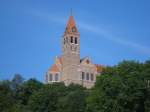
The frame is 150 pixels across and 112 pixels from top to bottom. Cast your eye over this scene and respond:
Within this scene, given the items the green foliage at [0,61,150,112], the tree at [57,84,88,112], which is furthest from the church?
the tree at [57,84,88,112]

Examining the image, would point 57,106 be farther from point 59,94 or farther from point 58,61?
point 58,61

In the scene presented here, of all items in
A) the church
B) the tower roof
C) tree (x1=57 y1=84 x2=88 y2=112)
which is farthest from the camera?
the tower roof

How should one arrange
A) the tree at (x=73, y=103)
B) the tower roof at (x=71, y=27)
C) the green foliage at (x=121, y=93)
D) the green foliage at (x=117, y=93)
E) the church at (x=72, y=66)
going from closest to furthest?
the green foliage at (x=121, y=93)
the green foliage at (x=117, y=93)
the tree at (x=73, y=103)
the church at (x=72, y=66)
the tower roof at (x=71, y=27)

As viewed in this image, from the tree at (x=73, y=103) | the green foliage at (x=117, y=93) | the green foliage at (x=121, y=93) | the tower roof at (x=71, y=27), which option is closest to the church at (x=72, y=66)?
the tower roof at (x=71, y=27)

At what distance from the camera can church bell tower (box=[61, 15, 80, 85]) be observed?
5512 inches

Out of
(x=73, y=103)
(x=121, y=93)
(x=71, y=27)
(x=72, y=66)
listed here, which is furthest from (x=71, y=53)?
(x=121, y=93)

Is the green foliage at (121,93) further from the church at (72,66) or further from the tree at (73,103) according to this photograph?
the church at (72,66)

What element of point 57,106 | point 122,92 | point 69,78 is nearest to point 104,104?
point 122,92

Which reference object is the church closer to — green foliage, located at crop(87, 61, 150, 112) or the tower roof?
the tower roof

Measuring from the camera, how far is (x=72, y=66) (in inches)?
5541

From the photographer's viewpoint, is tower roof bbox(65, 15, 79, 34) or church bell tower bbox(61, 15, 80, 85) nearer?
church bell tower bbox(61, 15, 80, 85)

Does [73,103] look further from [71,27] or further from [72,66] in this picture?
[71,27]

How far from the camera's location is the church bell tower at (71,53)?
459ft

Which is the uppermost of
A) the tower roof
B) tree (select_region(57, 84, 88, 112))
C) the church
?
the tower roof
